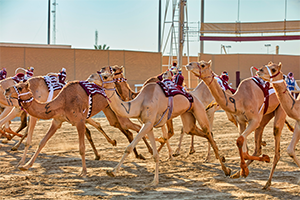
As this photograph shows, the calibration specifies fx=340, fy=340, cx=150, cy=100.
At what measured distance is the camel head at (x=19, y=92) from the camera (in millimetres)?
6441

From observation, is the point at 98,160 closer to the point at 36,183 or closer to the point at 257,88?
the point at 36,183

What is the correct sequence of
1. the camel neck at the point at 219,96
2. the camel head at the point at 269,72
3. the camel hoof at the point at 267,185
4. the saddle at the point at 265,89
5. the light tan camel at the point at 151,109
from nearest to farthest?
1. the camel head at the point at 269,72
2. the light tan camel at the point at 151,109
3. the camel hoof at the point at 267,185
4. the camel neck at the point at 219,96
5. the saddle at the point at 265,89

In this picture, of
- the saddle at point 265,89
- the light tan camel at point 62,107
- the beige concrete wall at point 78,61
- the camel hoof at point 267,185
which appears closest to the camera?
the camel hoof at point 267,185

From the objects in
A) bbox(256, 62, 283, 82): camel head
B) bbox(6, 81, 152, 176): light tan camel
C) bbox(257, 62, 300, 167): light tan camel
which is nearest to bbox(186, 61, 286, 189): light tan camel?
bbox(257, 62, 300, 167): light tan camel

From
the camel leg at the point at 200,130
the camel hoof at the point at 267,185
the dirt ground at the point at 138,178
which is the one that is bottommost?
the dirt ground at the point at 138,178

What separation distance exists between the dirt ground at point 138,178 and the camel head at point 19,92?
1679 mm

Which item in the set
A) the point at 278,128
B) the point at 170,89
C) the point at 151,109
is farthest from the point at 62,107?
the point at 278,128

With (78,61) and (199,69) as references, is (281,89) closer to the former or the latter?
(199,69)

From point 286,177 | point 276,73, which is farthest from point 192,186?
point 276,73

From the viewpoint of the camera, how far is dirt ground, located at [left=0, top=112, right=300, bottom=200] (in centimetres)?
598

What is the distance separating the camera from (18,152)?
9.74 m

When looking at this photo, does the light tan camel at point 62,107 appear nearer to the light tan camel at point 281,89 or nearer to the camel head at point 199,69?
the camel head at point 199,69

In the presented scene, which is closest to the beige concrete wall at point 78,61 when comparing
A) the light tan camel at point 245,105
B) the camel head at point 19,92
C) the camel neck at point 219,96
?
the camel head at point 19,92

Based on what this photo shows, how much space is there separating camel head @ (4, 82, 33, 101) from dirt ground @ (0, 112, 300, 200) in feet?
5.51
